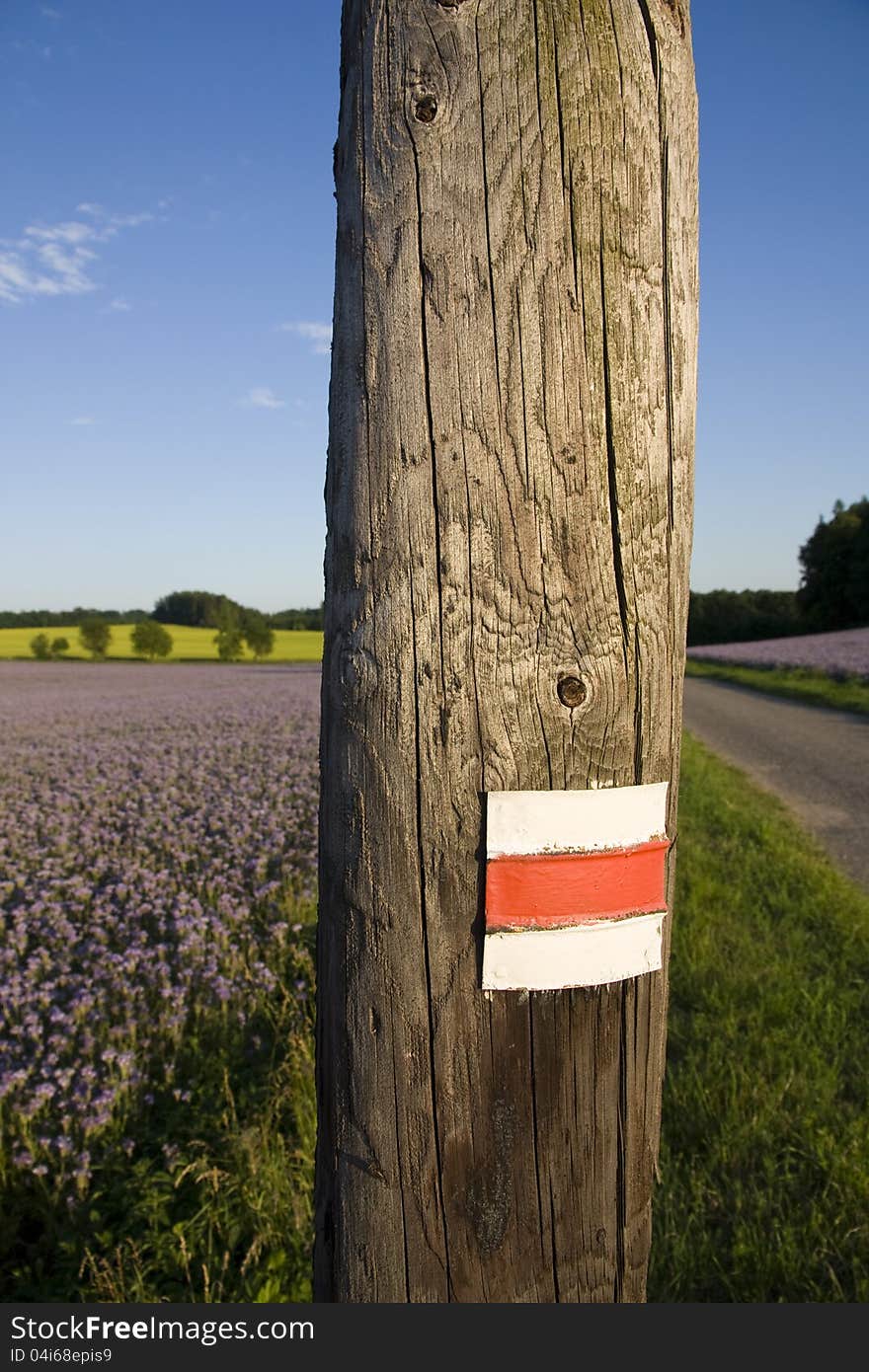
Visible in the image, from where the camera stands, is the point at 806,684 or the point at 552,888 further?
the point at 806,684

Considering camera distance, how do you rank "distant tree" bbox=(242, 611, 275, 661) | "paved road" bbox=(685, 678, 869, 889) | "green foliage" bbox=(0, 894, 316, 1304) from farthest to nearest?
"distant tree" bbox=(242, 611, 275, 661) < "paved road" bbox=(685, 678, 869, 889) < "green foliage" bbox=(0, 894, 316, 1304)

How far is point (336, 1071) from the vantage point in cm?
111

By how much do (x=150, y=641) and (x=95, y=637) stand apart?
5242 mm

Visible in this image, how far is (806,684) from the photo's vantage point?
21.5 m

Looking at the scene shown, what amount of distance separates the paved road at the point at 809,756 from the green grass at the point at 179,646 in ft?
116

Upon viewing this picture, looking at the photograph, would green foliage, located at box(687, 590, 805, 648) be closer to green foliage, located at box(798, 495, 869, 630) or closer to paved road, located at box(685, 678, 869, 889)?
green foliage, located at box(798, 495, 869, 630)

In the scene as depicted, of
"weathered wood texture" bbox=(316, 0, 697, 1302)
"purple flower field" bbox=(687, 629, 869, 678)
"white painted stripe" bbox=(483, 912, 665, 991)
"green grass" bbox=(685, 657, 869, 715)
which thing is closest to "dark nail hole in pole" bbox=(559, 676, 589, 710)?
"weathered wood texture" bbox=(316, 0, 697, 1302)

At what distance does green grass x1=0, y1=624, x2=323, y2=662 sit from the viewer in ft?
172

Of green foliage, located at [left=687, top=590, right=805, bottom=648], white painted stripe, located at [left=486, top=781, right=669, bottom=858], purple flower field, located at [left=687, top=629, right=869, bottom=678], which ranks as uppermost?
green foliage, located at [left=687, top=590, right=805, bottom=648]

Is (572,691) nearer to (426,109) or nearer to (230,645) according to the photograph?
(426,109)

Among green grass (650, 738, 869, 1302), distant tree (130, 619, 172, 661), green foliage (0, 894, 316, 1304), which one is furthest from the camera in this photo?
distant tree (130, 619, 172, 661)

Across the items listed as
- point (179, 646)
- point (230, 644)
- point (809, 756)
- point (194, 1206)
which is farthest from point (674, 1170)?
point (179, 646)

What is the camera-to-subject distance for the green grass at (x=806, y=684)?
17.5 metres

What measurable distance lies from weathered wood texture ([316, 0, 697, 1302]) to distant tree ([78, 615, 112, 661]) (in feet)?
182
